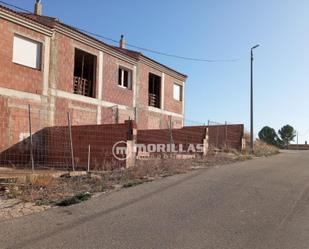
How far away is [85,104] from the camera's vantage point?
22016 mm

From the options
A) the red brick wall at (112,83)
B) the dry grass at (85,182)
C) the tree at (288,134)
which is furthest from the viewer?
the tree at (288,134)

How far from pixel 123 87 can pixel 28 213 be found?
17753 mm

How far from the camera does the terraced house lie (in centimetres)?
1761

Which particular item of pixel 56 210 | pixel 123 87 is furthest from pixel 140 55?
pixel 56 210

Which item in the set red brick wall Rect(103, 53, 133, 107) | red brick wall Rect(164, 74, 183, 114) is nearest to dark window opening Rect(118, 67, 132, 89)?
red brick wall Rect(103, 53, 133, 107)

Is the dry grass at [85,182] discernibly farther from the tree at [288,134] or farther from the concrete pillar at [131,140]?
the tree at [288,134]

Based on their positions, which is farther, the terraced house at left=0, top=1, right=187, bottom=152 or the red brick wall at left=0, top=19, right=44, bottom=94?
the terraced house at left=0, top=1, right=187, bottom=152

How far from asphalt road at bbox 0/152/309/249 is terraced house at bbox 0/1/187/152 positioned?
9.13 m

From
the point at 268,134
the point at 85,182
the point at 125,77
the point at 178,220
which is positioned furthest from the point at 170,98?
the point at 268,134

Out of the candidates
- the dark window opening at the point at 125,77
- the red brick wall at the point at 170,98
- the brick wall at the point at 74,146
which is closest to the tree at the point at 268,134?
the red brick wall at the point at 170,98

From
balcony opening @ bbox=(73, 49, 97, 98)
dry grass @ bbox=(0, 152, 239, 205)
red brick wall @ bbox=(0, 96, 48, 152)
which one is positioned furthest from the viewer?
balcony opening @ bbox=(73, 49, 97, 98)

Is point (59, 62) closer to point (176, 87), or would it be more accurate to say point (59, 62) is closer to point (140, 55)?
point (140, 55)

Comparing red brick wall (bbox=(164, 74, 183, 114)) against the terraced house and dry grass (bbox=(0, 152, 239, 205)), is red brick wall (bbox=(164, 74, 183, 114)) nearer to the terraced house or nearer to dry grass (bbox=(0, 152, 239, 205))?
the terraced house

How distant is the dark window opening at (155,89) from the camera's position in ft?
97.2
